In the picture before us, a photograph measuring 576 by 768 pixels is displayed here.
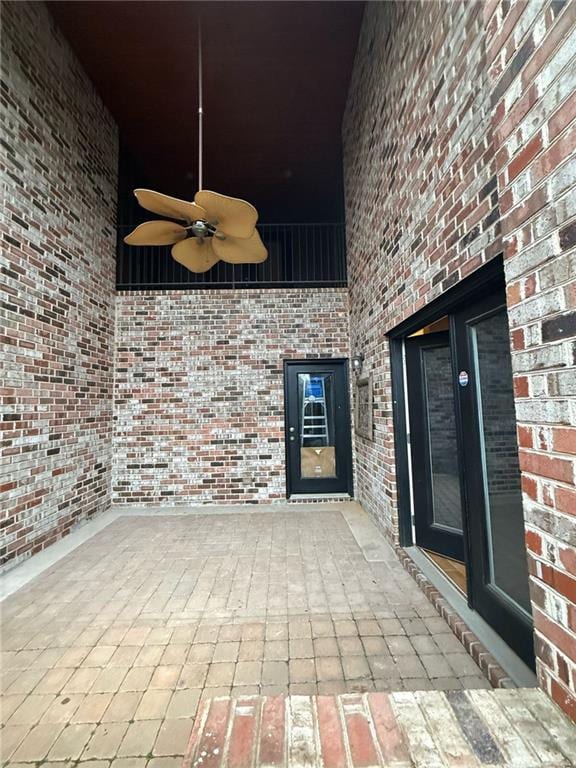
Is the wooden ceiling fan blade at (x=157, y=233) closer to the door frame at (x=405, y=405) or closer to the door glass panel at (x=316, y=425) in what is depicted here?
the door frame at (x=405, y=405)

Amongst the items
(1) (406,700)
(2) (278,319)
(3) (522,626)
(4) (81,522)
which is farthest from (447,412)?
(4) (81,522)

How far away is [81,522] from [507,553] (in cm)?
406

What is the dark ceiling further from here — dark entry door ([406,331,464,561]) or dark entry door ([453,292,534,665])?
dark entry door ([453,292,534,665])

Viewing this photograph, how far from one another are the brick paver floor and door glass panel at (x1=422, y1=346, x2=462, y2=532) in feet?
1.93

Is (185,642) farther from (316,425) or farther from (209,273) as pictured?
(209,273)

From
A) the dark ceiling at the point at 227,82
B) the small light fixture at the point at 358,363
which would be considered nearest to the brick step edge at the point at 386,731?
the small light fixture at the point at 358,363

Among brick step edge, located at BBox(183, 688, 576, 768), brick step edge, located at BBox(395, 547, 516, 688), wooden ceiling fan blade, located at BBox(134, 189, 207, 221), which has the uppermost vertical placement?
wooden ceiling fan blade, located at BBox(134, 189, 207, 221)

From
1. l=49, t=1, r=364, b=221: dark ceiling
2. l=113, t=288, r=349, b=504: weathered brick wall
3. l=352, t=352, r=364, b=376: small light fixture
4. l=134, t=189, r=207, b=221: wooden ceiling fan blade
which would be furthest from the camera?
l=113, t=288, r=349, b=504: weathered brick wall

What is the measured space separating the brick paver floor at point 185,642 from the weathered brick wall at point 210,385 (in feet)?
4.79

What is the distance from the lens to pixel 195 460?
182 inches

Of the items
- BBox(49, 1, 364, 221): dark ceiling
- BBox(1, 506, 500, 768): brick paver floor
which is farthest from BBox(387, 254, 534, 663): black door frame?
BBox(49, 1, 364, 221): dark ceiling

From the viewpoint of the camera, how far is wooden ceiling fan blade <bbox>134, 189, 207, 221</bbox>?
7.61 ft

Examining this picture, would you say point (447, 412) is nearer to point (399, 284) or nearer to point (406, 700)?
point (399, 284)

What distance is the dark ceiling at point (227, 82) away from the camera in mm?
3598
